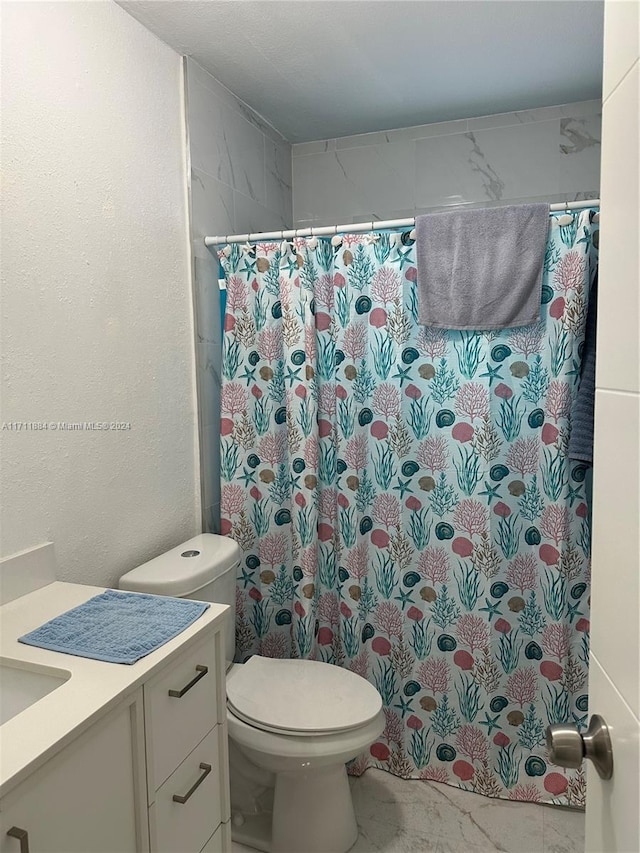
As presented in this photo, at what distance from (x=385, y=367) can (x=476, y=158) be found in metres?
1.12

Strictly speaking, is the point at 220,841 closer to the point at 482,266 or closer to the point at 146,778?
the point at 146,778

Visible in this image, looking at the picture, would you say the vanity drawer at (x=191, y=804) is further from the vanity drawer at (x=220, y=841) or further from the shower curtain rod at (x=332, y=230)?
the shower curtain rod at (x=332, y=230)

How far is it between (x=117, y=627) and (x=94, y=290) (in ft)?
2.89

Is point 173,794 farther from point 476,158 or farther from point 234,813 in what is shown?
point 476,158

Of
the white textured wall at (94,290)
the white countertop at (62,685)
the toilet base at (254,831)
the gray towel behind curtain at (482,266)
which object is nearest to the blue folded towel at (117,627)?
the white countertop at (62,685)

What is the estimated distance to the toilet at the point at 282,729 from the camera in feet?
5.41

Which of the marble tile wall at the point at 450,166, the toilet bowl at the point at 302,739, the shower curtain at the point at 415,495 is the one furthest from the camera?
the marble tile wall at the point at 450,166

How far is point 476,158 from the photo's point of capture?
2543 mm

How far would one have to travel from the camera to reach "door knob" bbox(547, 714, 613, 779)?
68 cm

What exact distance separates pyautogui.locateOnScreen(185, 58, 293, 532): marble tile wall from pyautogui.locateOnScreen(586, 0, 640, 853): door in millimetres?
1611

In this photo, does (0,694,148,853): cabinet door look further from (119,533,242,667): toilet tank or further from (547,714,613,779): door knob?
(547,714,613,779): door knob

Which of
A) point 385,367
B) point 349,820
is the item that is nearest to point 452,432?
point 385,367

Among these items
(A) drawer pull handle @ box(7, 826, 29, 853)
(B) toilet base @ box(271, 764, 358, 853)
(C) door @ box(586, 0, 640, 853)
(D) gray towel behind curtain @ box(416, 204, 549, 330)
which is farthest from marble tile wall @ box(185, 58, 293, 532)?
(C) door @ box(586, 0, 640, 853)

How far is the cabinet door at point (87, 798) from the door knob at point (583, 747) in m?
0.71
